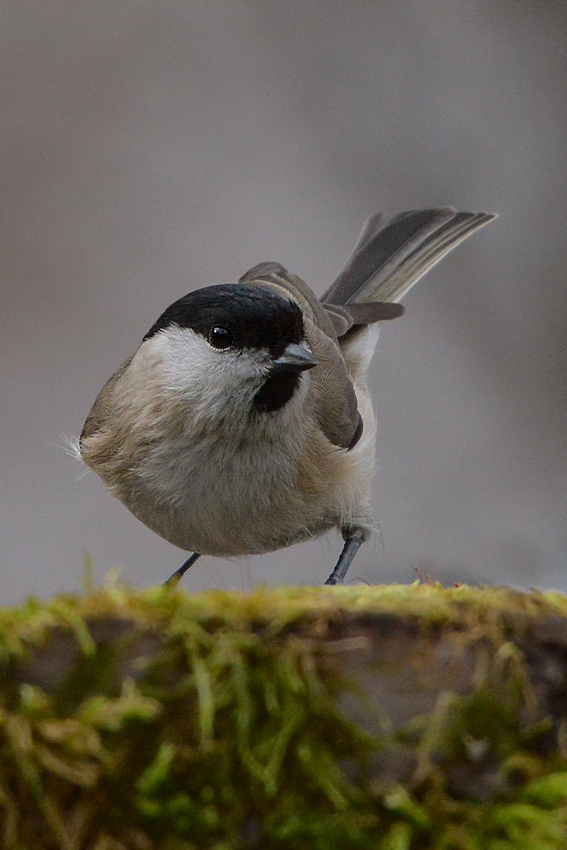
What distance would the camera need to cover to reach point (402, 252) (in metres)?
2.62

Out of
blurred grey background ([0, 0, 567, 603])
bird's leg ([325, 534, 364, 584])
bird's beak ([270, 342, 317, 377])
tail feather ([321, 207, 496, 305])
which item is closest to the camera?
bird's beak ([270, 342, 317, 377])

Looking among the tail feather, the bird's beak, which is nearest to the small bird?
the bird's beak

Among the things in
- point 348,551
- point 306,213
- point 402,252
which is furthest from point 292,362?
point 306,213

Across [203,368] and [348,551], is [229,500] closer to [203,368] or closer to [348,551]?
[203,368]

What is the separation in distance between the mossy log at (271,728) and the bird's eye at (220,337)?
3.22 feet

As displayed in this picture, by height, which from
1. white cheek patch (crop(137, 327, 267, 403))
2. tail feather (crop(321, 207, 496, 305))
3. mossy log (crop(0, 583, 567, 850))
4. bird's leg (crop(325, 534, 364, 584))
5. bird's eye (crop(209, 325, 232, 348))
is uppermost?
tail feather (crop(321, 207, 496, 305))

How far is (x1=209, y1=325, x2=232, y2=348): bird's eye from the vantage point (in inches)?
61.1

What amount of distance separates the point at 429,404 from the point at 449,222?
33.9 inches

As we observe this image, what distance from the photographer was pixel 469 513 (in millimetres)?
3232

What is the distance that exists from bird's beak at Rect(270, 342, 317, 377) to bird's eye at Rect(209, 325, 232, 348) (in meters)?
0.09

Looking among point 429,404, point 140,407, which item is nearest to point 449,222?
point 429,404

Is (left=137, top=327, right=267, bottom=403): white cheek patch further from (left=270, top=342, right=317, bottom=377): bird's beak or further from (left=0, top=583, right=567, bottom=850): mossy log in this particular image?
(left=0, top=583, right=567, bottom=850): mossy log

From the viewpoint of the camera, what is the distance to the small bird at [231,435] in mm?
1543

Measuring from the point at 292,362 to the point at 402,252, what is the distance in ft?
4.01
